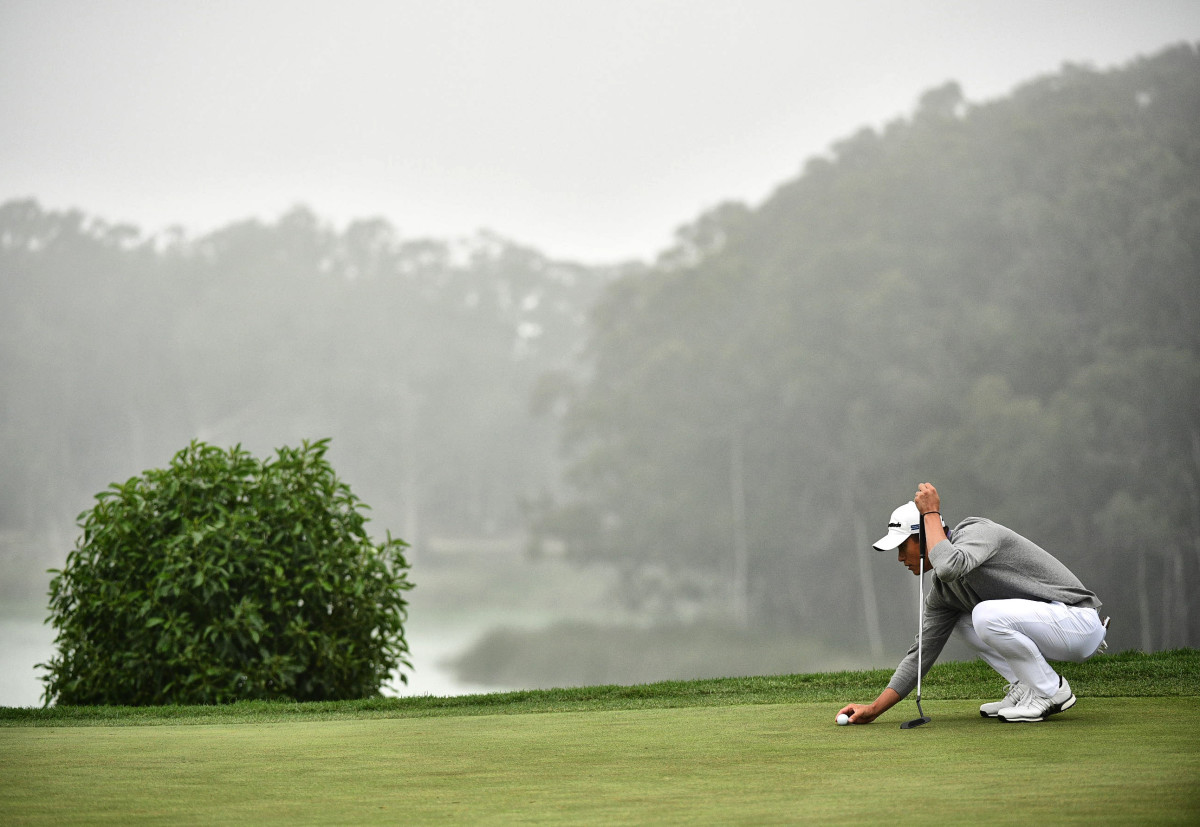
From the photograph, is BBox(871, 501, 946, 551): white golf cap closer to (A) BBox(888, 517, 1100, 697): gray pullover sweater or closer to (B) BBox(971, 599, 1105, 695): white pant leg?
(A) BBox(888, 517, 1100, 697): gray pullover sweater

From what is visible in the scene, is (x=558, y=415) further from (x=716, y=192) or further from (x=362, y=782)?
(x=362, y=782)

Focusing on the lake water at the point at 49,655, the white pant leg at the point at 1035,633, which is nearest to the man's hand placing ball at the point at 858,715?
the white pant leg at the point at 1035,633

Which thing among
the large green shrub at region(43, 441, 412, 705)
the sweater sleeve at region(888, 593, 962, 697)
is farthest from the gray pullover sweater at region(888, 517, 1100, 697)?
the large green shrub at region(43, 441, 412, 705)

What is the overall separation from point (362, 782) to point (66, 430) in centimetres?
5312

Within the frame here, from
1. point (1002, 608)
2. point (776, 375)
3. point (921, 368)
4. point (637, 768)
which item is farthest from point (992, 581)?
point (776, 375)

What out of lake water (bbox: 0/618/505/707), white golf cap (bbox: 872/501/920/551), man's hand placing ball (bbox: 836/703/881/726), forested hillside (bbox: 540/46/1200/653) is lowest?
lake water (bbox: 0/618/505/707)

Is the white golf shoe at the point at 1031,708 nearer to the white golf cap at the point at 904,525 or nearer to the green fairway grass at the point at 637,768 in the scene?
the green fairway grass at the point at 637,768

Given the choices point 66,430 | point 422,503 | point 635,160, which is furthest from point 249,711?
Answer: point 635,160

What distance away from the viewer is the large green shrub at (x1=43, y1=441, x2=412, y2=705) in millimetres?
8703

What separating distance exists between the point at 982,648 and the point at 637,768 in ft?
6.04

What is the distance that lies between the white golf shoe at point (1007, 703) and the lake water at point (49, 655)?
3351cm

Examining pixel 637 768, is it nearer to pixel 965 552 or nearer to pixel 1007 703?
pixel 965 552

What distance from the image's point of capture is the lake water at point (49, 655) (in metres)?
40.7

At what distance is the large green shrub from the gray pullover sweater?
4883 millimetres
